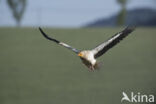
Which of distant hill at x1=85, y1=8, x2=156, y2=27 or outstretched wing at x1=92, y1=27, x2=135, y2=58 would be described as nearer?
outstretched wing at x1=92, y1=27, x2=135, y2=58

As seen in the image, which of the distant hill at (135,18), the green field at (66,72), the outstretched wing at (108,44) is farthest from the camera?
the green field at (66,72)

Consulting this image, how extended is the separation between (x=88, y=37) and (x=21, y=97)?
2.80 ft

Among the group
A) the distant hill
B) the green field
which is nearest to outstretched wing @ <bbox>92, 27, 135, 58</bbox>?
the distant hill

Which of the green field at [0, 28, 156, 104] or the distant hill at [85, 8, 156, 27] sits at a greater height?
the distant hill at [85, 8, 156, 27]

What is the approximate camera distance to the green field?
393 cm

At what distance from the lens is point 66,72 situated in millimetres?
4078

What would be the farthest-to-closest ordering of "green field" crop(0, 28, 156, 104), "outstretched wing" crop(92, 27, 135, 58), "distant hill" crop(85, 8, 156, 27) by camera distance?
"green field" crop(0, 28, 156, 104), "distant hill" crop(85, 8, 156, 27), "outstretched wing" crop(92, 27, 135, 58)

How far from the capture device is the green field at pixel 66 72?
393cm

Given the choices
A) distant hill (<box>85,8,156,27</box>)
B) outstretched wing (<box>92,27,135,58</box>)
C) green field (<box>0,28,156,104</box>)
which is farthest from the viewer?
green field (<box>0,28,156,104</box>)

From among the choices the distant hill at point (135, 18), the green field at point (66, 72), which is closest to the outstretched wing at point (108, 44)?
Result: the distant hill at point (135, 18)

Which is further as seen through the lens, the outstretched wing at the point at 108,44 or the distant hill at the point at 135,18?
the distant hill at the point at 135,18

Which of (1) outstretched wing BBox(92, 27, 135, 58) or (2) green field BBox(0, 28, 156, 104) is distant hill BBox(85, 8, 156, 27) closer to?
(2) green field BBox(0, 28, 156, 104)

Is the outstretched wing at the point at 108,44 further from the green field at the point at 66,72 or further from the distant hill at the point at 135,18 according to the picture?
the green field at the point at 66,72

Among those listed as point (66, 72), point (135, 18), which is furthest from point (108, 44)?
point (66, 72)
